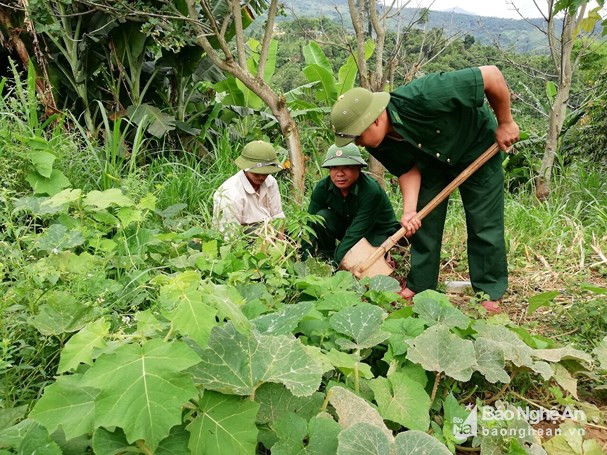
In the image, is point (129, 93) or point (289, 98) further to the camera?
point (289, 98)

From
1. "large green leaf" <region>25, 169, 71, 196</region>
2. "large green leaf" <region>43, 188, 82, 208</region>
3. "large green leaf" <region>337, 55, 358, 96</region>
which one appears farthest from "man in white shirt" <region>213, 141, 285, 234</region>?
"large green leaf" <region>337, 55, 358, 96</region>

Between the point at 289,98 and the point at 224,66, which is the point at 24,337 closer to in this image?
the point at 224,66

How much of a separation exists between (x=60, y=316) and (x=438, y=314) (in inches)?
51.6

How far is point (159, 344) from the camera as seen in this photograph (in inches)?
44.9

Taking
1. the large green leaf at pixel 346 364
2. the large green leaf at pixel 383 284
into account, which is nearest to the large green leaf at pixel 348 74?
the large green leaf at pixel 383 284

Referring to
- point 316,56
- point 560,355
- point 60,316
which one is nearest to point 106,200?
point 60,316

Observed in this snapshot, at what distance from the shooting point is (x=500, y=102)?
2797mm

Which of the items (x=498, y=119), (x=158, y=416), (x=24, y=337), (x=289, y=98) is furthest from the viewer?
(x=289, y=98)

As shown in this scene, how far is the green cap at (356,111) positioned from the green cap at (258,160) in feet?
2.92

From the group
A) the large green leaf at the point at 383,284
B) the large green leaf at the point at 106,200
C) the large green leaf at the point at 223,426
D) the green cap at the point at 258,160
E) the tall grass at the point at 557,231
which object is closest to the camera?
the large green leaf at the point at 223,426

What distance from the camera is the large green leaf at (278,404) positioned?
135 cm

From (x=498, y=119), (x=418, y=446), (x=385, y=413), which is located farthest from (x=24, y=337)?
(x=498, y=119)

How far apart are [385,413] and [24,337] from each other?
1249mm

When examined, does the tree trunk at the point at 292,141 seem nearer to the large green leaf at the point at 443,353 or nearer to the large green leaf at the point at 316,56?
the large green leaf at the point at 443,353
